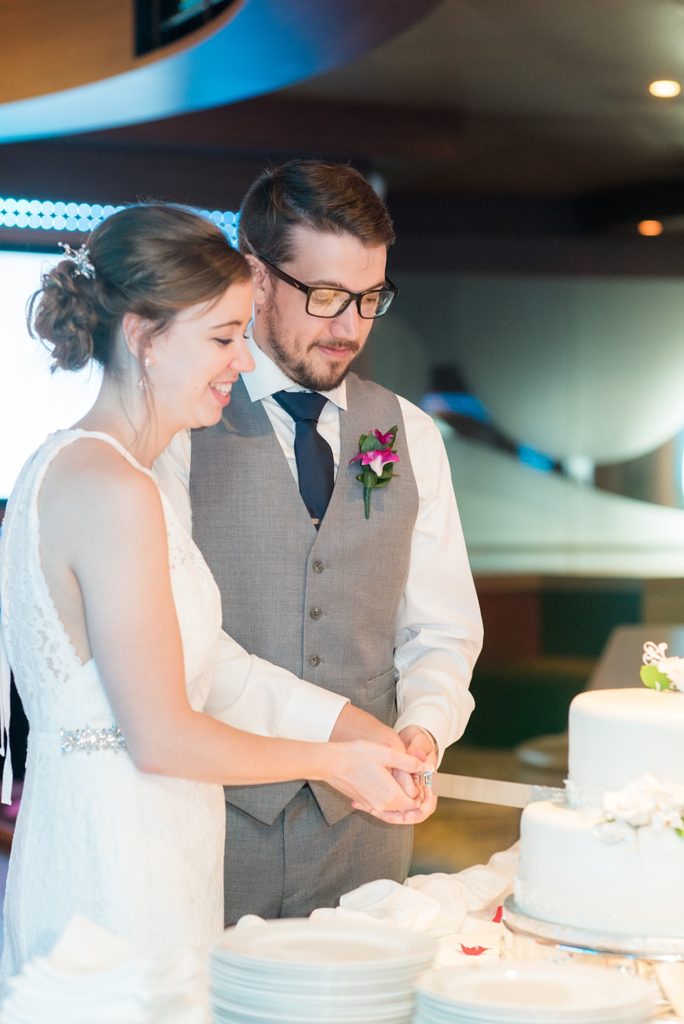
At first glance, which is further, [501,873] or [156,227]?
[501,873]

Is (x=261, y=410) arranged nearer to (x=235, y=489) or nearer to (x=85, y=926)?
(x=235, y=489)

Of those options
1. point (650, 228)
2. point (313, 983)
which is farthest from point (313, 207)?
point (650, 228)

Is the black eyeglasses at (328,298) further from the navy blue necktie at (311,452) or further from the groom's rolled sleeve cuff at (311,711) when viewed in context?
the groom's rolled sleeve cuff at (311,711)

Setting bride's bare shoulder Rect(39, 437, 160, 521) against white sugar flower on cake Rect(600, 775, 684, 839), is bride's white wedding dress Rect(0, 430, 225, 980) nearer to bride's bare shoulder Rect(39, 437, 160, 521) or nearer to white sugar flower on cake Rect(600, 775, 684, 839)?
bride's bare shoulder Rect(39, 437, 160, 521)

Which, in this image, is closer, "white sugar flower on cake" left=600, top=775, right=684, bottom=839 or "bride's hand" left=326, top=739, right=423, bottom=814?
"white sugar flower on cake" left=600, top=775, right=684, bottom=839

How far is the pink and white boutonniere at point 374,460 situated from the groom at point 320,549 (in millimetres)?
16

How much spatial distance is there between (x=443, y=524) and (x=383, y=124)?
508 centimetres

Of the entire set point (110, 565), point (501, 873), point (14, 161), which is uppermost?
point (14, 161)

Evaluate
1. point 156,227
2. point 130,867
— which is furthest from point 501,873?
point 156,227

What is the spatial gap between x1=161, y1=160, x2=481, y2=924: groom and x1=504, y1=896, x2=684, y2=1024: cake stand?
575mm

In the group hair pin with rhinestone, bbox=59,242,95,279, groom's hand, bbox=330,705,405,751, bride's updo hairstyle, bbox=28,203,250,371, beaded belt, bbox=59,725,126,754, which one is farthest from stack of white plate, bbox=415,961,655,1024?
hair pin with rhinestone, bbox=59,242,95,279

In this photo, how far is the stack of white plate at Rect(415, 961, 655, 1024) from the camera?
1201 mm

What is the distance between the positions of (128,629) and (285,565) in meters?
0.75

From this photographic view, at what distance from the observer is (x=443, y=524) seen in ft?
8.71
